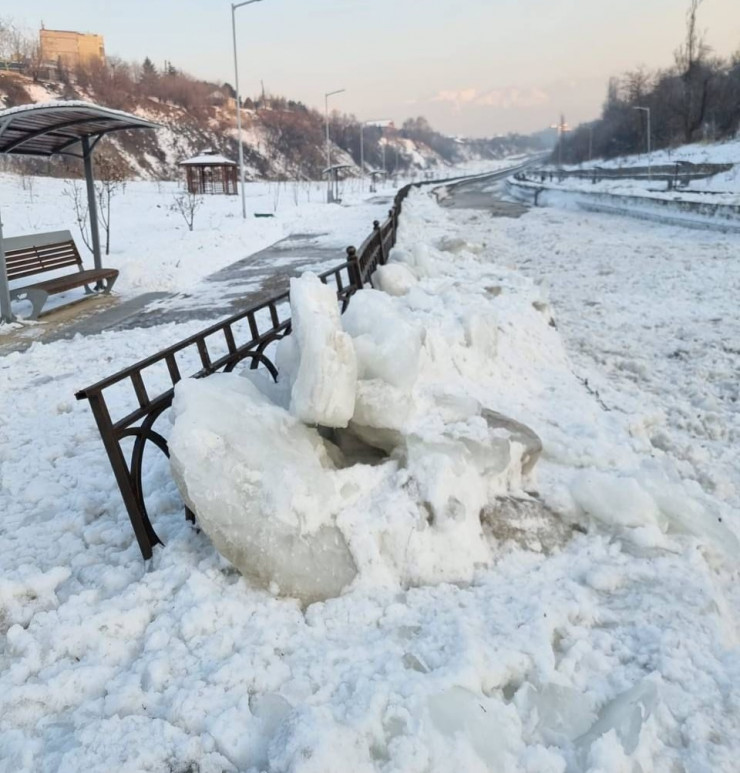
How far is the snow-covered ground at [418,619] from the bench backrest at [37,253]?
16.5ft

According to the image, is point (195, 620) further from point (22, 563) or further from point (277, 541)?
point (22, 563)

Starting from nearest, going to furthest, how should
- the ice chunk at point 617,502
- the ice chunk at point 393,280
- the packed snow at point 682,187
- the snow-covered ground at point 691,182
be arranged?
the ice chunk at point 617,502 → the ice chunk at point 393,280 → the packed snow at point 682,187 → the snow-covered ground at point 691,182

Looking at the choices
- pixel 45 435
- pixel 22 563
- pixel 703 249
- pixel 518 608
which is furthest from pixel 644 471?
pixel 703 249

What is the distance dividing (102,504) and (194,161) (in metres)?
34.1

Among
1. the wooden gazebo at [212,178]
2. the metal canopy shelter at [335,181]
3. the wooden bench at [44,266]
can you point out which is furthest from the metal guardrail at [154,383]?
the wooden gazebo at [212,178]

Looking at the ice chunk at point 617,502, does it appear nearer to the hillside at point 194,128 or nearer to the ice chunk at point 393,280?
the ice chunk at point 393,280

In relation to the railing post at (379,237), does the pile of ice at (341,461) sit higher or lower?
lower

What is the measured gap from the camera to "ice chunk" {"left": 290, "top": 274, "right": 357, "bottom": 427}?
126 inches

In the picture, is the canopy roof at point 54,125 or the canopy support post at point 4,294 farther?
the canopy support post at point 4,294

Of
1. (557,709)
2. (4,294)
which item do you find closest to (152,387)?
(4,294)

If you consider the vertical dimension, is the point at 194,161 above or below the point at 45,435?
above

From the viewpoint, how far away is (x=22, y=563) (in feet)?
10.3

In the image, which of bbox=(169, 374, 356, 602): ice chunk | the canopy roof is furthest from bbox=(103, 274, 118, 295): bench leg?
bbox=(169, 374, 356, 602): ice chunk

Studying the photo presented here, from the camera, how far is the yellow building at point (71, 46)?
83.2 meters
